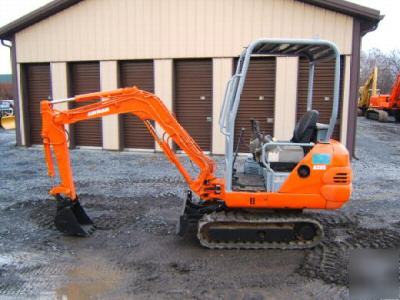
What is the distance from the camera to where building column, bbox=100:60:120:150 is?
11680 mm

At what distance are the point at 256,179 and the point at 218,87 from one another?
618 centimetres

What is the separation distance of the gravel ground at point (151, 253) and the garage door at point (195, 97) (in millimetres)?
3686

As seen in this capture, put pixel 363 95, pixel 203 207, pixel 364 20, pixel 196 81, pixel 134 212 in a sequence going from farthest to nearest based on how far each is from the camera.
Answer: pixel 363 95, pixel 196 81, pixel 364 20, pixel 134 212, pixel 203 207

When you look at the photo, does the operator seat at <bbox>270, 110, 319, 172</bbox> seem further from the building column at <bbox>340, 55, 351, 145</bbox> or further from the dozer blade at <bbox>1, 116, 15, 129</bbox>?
the dozer blade at <bbox>1, 116, 15, 129</bbox>

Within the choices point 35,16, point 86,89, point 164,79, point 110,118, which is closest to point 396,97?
point 164,79

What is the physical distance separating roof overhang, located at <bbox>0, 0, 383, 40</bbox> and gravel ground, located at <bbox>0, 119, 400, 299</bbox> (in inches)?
176

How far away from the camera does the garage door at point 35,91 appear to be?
41.4 feet

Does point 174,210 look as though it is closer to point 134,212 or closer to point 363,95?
point 134,212

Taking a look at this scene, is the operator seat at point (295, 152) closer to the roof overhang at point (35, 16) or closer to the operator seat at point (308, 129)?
the operator seat at point (308, 129)

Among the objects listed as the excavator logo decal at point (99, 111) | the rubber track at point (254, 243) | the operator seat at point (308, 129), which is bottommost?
the rubber track at point (254, 243)

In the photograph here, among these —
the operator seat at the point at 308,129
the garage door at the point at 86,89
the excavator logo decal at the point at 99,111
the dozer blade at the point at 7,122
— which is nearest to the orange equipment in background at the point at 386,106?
the garage door at the point at 86,89

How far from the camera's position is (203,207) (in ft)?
16.8

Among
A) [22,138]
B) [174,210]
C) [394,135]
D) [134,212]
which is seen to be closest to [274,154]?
[174,210]

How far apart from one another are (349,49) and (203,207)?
7.18 metres
